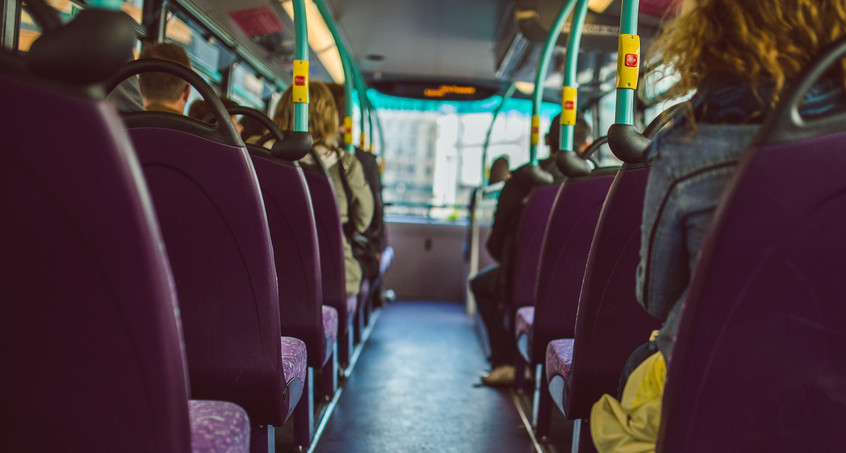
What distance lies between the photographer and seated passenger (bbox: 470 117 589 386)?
3.51m

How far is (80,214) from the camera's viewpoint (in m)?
0.86

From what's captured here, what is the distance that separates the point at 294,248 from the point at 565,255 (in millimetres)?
984

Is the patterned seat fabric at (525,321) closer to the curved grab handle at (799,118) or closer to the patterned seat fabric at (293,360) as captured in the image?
the patterned seat fabric at (293,360)

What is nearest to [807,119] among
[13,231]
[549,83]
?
[13,231]

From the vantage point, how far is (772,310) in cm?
96

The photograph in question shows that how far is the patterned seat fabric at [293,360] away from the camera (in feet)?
5.96

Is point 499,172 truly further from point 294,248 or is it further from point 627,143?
point 627,143

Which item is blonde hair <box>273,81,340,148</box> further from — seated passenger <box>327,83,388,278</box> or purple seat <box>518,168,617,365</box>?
purple seat <box>518,168,617,365</box>

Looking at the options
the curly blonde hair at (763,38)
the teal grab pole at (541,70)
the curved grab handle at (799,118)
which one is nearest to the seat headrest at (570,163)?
the teal grab pole at (541,70)

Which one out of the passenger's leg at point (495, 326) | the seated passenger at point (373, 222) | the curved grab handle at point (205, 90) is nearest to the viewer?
the curved grab handle at point (205, 90)

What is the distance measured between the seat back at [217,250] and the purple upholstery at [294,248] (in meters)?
0.50

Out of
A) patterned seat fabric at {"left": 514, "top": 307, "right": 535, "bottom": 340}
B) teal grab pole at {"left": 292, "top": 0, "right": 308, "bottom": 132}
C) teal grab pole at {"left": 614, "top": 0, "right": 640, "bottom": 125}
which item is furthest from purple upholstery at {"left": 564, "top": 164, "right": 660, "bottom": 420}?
teal grab pole at {"left": 292, "top": 0, "right": 308, "bottom": 132}

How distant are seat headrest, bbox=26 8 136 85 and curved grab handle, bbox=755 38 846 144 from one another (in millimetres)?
830

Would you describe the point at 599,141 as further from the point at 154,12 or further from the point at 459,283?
the point at 459,283
